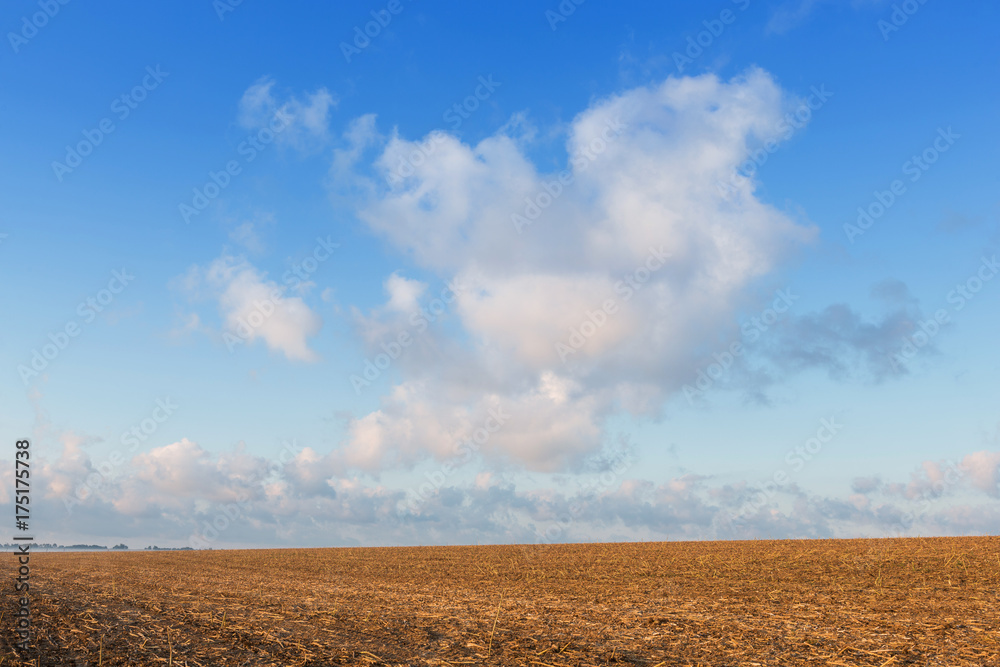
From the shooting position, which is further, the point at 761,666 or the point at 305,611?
the point at 305,611

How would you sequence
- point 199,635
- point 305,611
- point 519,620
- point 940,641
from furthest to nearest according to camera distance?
point 305,611 → point 519,620 → point 199,635 → point 940,641

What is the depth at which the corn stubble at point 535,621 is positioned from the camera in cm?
1374

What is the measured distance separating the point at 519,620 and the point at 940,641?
10511 mm

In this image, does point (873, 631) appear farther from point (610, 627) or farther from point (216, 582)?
point (216, 582)

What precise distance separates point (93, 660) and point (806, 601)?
2129 centimetres

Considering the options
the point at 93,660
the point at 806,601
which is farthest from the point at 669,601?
the point at 93,660

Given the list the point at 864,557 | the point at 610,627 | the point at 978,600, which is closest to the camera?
the point at 610,627

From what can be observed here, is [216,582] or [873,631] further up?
[873,631]

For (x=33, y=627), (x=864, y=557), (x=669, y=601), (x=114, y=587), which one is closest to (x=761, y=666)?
(x=669, y=601)

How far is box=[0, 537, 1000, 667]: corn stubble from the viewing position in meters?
13.7

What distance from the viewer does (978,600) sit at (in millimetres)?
21109

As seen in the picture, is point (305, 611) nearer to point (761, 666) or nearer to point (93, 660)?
point (93, 660)

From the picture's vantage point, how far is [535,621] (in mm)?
17781

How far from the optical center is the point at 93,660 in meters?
13.4
